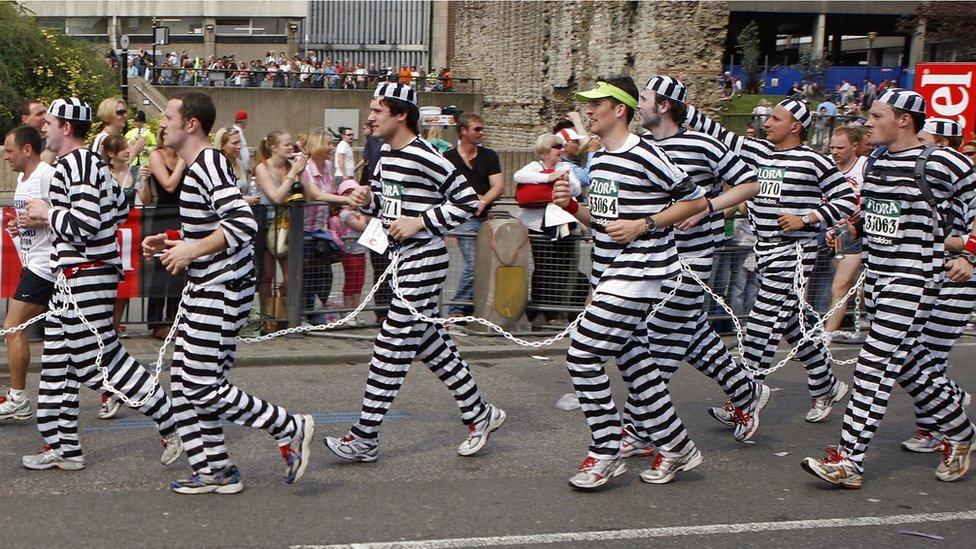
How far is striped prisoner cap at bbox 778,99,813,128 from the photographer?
8.16 metres

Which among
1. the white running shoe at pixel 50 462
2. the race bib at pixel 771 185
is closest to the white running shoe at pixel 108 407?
the white running shoe at pixel 50 462

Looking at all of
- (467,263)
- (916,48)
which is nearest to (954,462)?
(467,263)

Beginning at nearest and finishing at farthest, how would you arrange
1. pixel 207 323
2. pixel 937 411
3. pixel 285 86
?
pixel 207 323 < pixel 937 411 < pixel 285 86

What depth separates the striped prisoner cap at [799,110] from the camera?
8164 mm

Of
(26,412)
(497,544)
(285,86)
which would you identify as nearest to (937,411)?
(497,544)

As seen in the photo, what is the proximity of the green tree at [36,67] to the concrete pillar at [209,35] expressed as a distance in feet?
73.5

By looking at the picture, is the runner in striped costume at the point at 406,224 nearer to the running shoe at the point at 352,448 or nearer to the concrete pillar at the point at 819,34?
the running shoe at the point at 352,448

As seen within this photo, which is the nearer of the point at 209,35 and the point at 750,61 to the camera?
the point at 750,61

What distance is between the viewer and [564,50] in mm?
40750

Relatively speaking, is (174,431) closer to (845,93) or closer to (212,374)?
(212,374)

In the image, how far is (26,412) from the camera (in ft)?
25.0

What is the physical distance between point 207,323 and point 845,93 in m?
39.9

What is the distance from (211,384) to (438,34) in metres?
51.8

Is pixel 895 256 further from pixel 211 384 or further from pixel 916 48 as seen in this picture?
pixel 916 48
